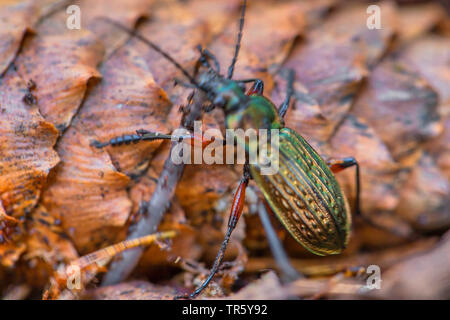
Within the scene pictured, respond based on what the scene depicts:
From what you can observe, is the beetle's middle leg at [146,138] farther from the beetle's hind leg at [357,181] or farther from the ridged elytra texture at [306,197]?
the beetle's hind leg at [357,181]

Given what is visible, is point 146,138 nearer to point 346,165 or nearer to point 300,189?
point 300,189

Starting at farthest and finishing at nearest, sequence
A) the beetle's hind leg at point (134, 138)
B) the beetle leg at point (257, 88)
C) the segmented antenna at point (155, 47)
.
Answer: the beetle leg at point (257, 88) → the segmented antenna at point (155, 47) → the beetle's hind leg at point (134, 138)

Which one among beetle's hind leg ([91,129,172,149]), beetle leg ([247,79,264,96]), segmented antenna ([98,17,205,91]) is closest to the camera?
beetle's hind leg ([91,129,172,149])

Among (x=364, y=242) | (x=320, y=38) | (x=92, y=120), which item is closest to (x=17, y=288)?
(x=92, y=120)

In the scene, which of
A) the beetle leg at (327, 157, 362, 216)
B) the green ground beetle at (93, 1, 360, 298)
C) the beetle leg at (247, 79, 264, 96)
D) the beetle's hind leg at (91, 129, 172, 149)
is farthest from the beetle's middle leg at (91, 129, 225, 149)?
the beetle leg at (327, 157, 362, 216)

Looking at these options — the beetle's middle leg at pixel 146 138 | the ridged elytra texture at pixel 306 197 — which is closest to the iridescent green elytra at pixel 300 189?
the ridged elytra texture at pixel 306 197

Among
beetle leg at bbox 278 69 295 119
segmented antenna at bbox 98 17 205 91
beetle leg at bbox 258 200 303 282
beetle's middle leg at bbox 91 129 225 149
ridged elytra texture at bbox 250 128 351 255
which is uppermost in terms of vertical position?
segmented antenna at bbox 98 17 205 91

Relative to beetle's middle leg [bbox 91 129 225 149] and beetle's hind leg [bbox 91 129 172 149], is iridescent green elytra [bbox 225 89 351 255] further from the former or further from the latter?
beetle's hind leg [bbox 91 129 172 149]

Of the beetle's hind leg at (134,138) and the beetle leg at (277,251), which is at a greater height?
the beetle's hind leg at (134,138)

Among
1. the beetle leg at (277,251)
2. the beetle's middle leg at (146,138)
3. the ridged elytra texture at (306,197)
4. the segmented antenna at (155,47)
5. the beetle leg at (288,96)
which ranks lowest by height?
the beetle leg at (277,251)
